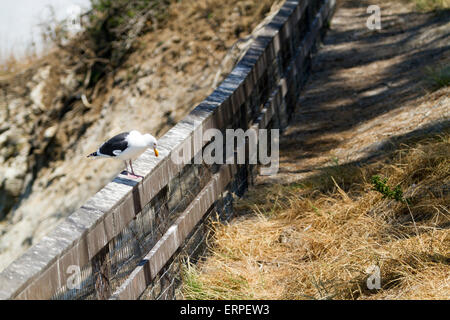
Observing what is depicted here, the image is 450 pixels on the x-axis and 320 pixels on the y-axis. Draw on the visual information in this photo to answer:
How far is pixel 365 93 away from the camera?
8.59 metres

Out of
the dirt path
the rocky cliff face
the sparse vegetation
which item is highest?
the sparse vegetation

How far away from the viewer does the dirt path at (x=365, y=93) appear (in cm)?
656

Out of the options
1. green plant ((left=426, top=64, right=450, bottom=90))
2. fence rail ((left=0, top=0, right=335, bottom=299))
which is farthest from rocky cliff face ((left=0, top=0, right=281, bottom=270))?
fence rail ((left=0, top=0, right=335, bottom=299))

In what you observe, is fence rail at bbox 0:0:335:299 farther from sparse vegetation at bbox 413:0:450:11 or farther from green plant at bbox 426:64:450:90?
sparse vegetation at bbox 413:0:450:11

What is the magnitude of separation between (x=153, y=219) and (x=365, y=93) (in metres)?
5.23

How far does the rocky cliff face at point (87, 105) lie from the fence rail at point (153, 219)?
4803mm

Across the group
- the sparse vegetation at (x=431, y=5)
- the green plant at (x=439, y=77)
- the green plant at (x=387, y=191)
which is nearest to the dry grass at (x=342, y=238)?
the green plant at (x=387, y=191)

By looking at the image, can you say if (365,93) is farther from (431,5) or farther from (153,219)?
(153,219)

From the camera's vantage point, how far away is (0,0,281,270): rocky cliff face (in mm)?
11570

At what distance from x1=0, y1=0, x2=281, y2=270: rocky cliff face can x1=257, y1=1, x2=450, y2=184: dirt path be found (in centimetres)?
184

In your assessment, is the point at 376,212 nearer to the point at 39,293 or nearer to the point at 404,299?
the point at 404,299

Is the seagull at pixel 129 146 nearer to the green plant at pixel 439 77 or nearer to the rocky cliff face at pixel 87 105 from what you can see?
the green plant at pixel 439 77

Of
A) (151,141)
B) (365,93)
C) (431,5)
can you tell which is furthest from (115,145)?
(431,5)

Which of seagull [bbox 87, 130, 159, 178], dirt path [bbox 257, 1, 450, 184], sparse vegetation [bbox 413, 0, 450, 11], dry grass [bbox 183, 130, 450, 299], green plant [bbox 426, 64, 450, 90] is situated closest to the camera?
dry grass [bbox 183, 130, 450, 299]
